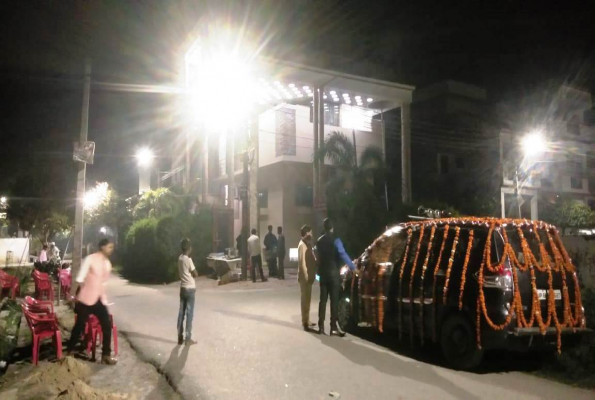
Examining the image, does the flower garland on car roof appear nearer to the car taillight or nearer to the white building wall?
the car taillight

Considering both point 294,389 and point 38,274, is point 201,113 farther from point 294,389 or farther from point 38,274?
point 294,389

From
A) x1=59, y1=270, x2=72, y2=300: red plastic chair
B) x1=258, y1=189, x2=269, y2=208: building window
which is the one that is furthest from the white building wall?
x1=59, y1=270, x2=72, y2=300: red plastic chair

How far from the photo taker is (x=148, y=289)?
1678 centimetres

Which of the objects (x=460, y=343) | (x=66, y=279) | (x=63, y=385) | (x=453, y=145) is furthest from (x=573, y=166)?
(x=63, y=385)

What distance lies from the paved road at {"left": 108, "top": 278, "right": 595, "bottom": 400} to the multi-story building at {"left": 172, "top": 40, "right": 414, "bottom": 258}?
10933 millimetres

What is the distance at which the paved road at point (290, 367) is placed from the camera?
561 cm

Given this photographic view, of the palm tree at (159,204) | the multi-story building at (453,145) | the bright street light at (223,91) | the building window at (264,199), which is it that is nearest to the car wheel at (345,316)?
the bright street light at (223,91)

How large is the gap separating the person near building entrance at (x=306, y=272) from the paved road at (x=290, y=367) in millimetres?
399

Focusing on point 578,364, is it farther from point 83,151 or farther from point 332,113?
point 332,113

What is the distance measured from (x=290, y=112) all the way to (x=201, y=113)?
18.1ft

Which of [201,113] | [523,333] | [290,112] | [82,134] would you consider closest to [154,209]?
[201,113]

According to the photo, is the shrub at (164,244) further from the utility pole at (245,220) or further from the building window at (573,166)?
the building window at (573,166)

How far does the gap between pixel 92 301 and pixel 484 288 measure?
5284mm

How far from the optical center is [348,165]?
20516mm
